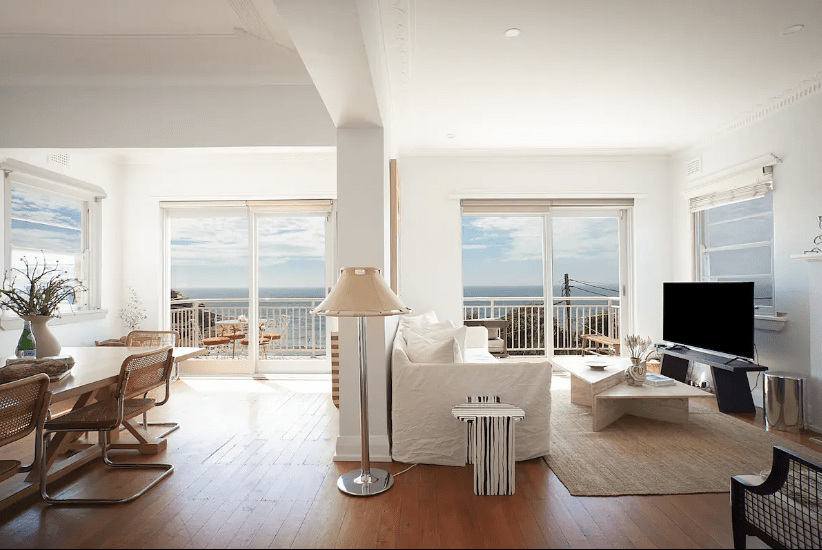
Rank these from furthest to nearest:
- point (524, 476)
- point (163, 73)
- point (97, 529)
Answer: point (163, 73) → point (524, 476) → point (97, 529)

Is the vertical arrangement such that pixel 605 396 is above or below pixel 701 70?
below

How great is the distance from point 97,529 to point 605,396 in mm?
3273

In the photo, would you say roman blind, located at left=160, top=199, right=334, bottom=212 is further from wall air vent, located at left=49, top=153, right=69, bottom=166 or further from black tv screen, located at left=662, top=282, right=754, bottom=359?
black tv screen, located at left=662, top=282, right=754, bottom=359

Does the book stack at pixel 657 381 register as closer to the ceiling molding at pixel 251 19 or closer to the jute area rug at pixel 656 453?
the jute area rug at pixel 656 453

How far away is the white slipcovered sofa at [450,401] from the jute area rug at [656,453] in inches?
13.6

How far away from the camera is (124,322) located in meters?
5.71

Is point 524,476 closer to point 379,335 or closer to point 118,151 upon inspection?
point 379,335

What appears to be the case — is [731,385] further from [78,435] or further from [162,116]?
[162,116]

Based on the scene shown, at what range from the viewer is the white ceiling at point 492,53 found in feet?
9.40

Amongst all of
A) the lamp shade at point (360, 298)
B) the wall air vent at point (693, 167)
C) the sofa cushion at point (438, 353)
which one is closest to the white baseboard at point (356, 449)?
the sofa cushion at point (438, 353)

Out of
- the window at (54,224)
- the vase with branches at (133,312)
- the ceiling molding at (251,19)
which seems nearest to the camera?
the ceiling molding at (251,19)

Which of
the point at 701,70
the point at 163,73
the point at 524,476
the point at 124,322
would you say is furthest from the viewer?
the point at 124,322

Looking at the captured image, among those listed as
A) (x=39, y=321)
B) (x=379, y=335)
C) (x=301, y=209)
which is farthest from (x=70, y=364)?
(x=301, y=209)

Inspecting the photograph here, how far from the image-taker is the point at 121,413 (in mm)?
2768
